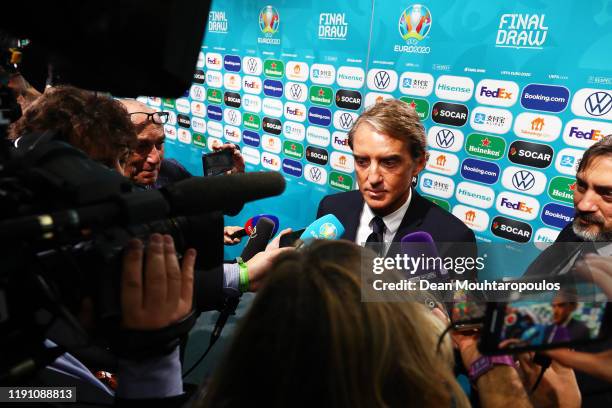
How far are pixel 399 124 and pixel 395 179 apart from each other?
0.21 m

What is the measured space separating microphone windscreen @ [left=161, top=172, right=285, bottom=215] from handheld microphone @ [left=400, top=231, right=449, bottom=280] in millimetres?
455

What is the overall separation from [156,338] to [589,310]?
0.69 m

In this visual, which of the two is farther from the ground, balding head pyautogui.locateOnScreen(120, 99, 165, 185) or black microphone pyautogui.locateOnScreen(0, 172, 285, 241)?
black microphone pyautogui.locateOnScreen(0, 172, 285, 241)

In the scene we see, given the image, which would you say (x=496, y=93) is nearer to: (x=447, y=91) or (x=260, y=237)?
(x=447, y=91)

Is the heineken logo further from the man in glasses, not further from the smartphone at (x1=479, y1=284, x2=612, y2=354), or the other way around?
the man in glasses

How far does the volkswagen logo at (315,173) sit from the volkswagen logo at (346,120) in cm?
36

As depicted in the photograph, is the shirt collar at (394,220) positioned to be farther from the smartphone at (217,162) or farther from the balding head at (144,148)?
the balding head at (144,148)

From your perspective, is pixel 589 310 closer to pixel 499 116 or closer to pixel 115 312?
pixel 115 312

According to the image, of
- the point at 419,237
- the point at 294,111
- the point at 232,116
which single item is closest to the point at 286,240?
the point at 419,237

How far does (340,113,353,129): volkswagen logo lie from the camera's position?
2.46 m

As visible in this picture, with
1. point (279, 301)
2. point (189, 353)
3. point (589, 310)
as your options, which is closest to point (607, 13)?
point (589, 310)

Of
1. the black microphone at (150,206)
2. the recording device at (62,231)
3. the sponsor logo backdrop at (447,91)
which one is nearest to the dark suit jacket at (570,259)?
the sponsor logo backdrop at (447,91)

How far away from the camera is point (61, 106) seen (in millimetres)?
1272

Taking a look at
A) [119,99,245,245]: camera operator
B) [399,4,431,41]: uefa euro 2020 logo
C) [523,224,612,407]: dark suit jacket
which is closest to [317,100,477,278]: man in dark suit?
[523,224,612,407]: dark suit jacket
